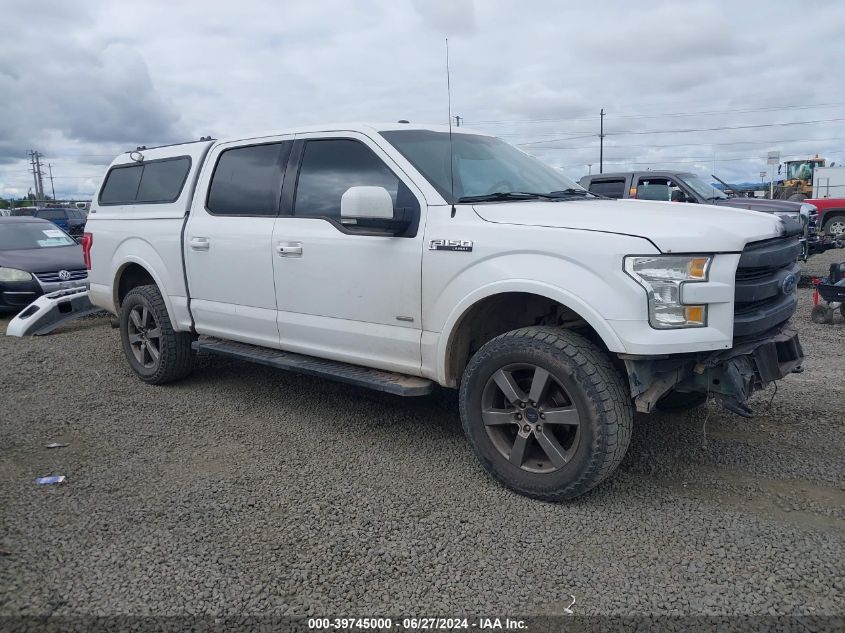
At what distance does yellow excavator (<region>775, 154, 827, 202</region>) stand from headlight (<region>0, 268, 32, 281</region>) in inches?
1141

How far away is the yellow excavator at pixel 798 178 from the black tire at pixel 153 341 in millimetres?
29431

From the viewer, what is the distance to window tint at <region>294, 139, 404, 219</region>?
4129 millimetres

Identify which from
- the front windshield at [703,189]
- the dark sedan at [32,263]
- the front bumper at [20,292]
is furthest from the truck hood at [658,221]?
the dark sedan at [32,263]

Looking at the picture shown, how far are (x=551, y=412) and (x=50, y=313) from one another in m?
7.08

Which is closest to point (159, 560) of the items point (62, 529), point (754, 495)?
point (62, 529)

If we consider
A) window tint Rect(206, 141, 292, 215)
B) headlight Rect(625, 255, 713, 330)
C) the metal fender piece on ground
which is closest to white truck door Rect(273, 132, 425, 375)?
window tint Rect(206, 141, 292, 215)

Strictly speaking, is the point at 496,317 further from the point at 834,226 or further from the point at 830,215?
the point at 834,226

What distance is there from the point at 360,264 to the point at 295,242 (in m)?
0.58

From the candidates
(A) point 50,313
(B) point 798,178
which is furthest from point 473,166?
(B) point 798,178

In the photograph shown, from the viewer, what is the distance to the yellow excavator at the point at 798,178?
30212mm

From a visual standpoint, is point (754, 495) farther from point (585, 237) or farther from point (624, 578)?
point (585, 237)

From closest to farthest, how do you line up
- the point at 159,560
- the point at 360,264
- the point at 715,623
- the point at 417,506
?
the point at 715,623 → the point at 159,560 → the point at 417,506 → the point at 360,264

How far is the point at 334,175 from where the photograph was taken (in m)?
4.36

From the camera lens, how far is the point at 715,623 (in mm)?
2473
